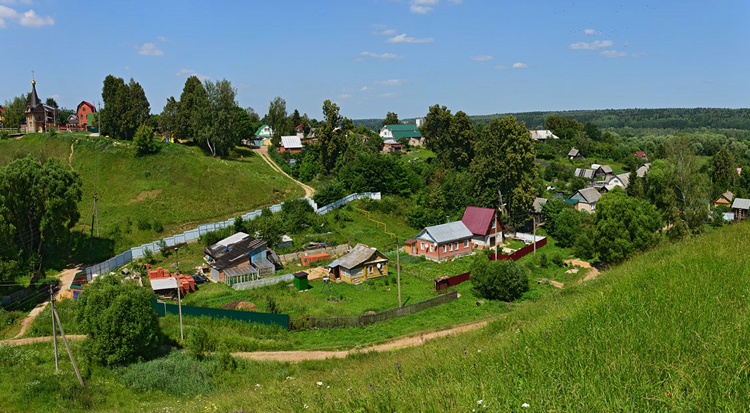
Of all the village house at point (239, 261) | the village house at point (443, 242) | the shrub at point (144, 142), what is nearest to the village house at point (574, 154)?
the village house at point (443, 242)

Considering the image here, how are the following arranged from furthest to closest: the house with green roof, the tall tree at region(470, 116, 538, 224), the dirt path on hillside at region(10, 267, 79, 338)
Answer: the house with green roof → the tall tree at region(470, 116, 538, 224) → the dirt path on hillside at region(10, 267, 79, 338)

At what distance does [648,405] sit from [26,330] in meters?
30.2

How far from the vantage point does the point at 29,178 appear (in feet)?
113

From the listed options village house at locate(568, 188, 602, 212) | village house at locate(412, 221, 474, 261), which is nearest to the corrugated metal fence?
village house at locate(412, 221, 474, 261)

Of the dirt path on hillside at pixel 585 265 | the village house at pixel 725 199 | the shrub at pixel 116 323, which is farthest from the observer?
the village house at pixel 725 199

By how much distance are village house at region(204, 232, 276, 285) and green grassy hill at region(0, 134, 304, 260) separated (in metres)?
8.85

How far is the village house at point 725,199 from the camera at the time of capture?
63044 mm

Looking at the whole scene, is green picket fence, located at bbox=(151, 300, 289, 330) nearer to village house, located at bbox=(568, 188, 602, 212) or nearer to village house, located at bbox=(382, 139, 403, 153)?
village house, located at bbox=(568, 188, 602, 212)

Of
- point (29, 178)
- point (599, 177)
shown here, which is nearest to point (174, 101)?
point (29, 178)

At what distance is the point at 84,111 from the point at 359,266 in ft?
229

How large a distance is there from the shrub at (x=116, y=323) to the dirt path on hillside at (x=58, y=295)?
7049 mm

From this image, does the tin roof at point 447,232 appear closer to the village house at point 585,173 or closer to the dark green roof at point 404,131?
the village house at point 585,173

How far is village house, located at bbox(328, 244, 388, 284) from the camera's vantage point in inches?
1355

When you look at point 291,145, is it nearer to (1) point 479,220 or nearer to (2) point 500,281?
(1) point 479,220
